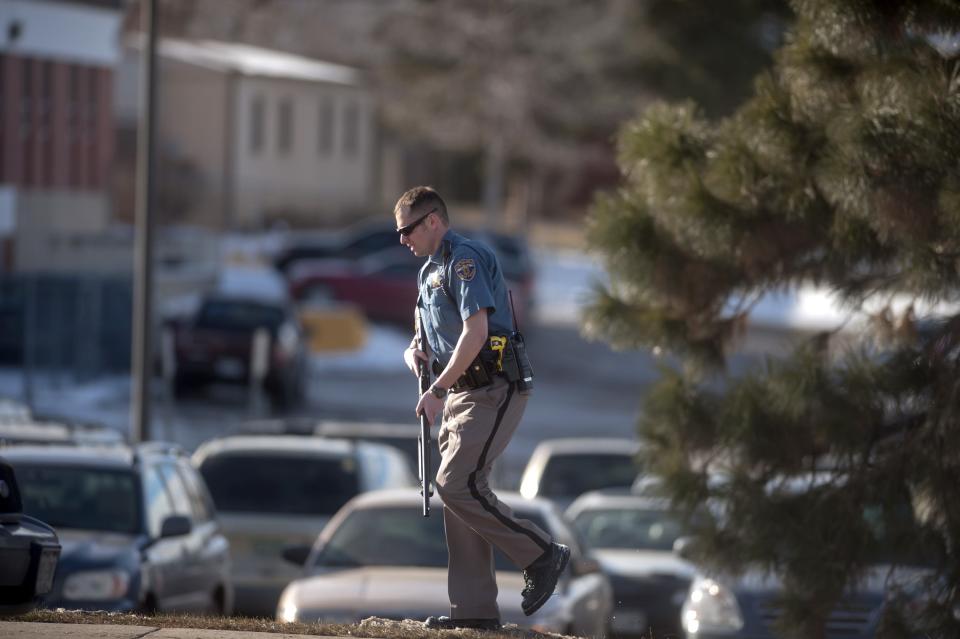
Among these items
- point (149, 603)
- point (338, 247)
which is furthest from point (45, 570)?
point (338, 247)

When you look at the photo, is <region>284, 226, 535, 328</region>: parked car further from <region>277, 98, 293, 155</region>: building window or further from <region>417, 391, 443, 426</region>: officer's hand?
<region>417, 391, 443, 426</region>: officer's hand

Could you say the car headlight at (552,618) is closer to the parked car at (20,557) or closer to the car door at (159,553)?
the car door at (159,553)

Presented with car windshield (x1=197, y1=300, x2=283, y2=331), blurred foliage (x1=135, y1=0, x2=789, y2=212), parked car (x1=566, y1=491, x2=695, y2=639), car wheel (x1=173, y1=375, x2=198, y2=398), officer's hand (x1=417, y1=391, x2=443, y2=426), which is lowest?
car wheel (x1=173, y1=375, x2=198, y2=398)

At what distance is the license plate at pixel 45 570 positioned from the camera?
6.58 meters

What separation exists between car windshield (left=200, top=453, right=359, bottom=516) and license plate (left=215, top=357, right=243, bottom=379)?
13767 mm

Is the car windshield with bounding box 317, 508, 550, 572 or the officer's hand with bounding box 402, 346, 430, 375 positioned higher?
the officer's hand with bounding box 402, 346, 430, 375

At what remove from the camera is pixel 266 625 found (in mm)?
7062

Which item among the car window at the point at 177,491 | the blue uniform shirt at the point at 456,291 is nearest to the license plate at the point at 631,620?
the car window at the point at 177,491

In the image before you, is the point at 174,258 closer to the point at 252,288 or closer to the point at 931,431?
the point at 252,288

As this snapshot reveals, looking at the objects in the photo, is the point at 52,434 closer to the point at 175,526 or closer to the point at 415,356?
the point at 175,526

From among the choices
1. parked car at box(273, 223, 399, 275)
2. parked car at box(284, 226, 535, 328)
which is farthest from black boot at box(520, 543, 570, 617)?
parked car at box(273, 223, 399, 275)

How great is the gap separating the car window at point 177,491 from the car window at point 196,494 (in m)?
0.06

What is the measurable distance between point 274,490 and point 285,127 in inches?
1750

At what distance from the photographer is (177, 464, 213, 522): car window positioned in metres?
11.9
